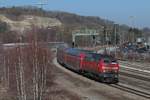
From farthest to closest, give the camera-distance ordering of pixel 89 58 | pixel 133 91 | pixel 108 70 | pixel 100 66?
pixel 89 58
pixel 108 70
pixel 100 66
pixel 133 91

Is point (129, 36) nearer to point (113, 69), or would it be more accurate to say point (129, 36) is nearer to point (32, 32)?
point (113, 69)

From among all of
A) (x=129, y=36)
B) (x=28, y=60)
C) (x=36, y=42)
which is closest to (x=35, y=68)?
(x=36, y=42)

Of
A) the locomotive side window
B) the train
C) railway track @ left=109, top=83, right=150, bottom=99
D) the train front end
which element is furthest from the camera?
the locomotive side window

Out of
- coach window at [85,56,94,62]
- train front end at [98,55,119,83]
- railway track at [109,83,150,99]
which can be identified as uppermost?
coach window at [85,56,94,62]

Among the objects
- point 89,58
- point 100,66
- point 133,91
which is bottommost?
point 133,91

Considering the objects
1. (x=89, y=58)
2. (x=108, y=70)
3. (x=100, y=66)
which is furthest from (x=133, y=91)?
(x=89, y=58)

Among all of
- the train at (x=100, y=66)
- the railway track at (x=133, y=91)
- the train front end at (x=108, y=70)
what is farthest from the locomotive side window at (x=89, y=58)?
the railway track at (x=133, y=91)

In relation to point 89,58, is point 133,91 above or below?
below

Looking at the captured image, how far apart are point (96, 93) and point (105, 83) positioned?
290 inches

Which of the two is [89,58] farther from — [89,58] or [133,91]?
[133,91]

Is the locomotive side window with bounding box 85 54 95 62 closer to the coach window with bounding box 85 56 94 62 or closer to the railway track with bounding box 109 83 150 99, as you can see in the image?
the coach window with bounding box 85 56 94 62

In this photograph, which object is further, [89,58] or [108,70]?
[89,58]

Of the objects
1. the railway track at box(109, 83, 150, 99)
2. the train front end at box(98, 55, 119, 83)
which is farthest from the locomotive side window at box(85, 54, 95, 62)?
the railway track at box(109, 83, 150, 99)

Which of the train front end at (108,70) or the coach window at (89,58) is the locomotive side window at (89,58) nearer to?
the coach window at (89,58)
